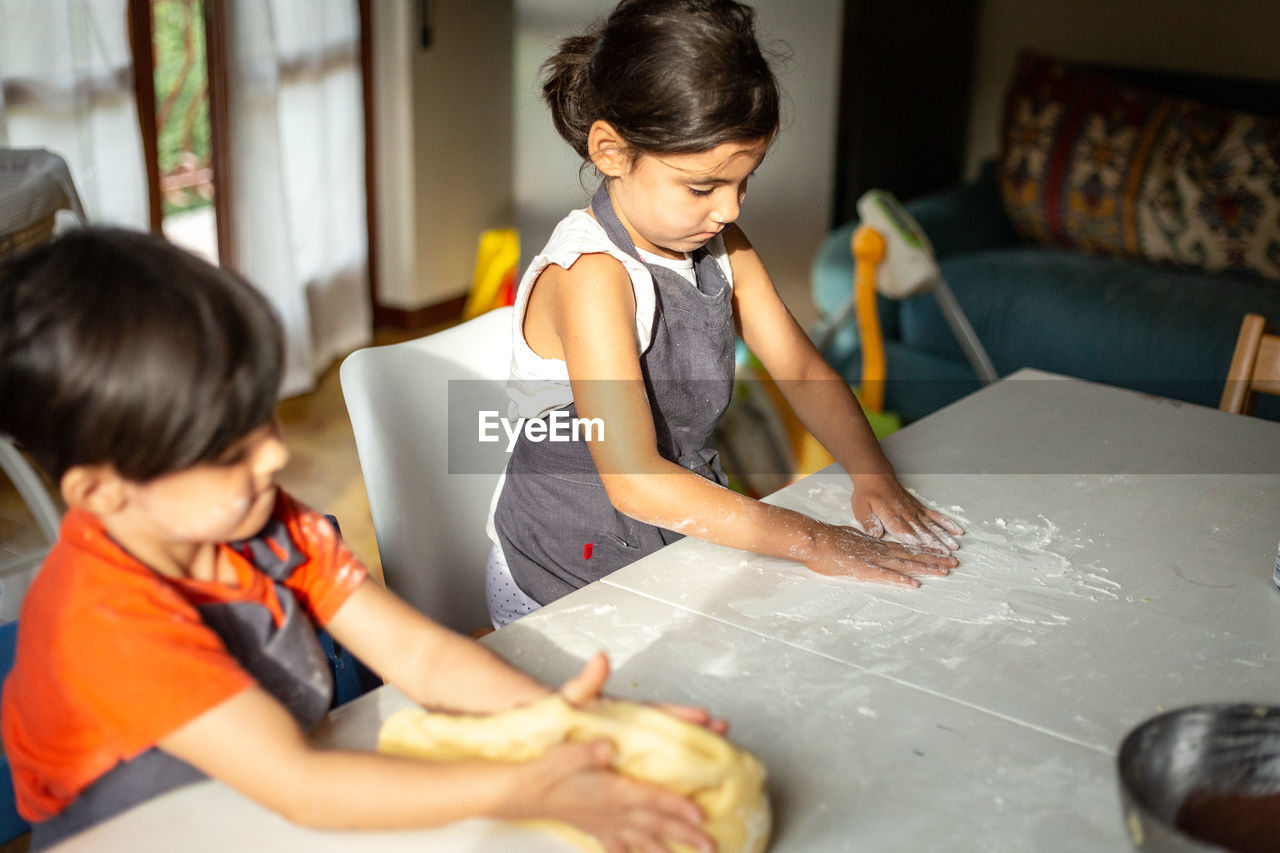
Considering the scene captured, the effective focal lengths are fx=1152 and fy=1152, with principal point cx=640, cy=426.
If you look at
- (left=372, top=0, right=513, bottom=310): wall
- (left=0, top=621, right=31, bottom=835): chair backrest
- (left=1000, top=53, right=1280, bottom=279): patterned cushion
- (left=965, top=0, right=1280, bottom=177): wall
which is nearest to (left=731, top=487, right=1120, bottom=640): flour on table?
(left=0, top=621, right=31, bottom=835): chair backrest

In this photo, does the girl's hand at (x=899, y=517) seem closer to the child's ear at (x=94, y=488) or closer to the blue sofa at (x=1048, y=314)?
the child's ear at (x=94, y=488)

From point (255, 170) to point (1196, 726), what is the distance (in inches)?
112

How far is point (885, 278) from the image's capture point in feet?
8.50

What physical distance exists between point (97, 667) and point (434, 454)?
0.62 m

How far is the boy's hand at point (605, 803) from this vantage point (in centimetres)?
68

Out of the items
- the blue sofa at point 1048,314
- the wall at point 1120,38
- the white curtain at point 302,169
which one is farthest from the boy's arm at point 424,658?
the wall at point 1120,38

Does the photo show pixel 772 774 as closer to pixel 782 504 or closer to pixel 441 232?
pixel 782 504

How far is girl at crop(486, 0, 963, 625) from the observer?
1.09 meters

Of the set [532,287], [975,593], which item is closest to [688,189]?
[532,287]

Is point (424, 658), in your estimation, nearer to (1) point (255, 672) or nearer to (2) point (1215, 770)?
(1) point (255, 672)

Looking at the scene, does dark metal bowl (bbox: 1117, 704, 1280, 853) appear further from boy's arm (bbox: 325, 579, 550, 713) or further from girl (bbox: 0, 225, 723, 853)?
boy's arm (bbox: 325, 579, 550, 713)

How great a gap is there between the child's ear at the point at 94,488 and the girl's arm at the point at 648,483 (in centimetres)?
50

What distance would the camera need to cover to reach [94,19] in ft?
8.39

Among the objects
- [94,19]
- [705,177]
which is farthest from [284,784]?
[94,19]
